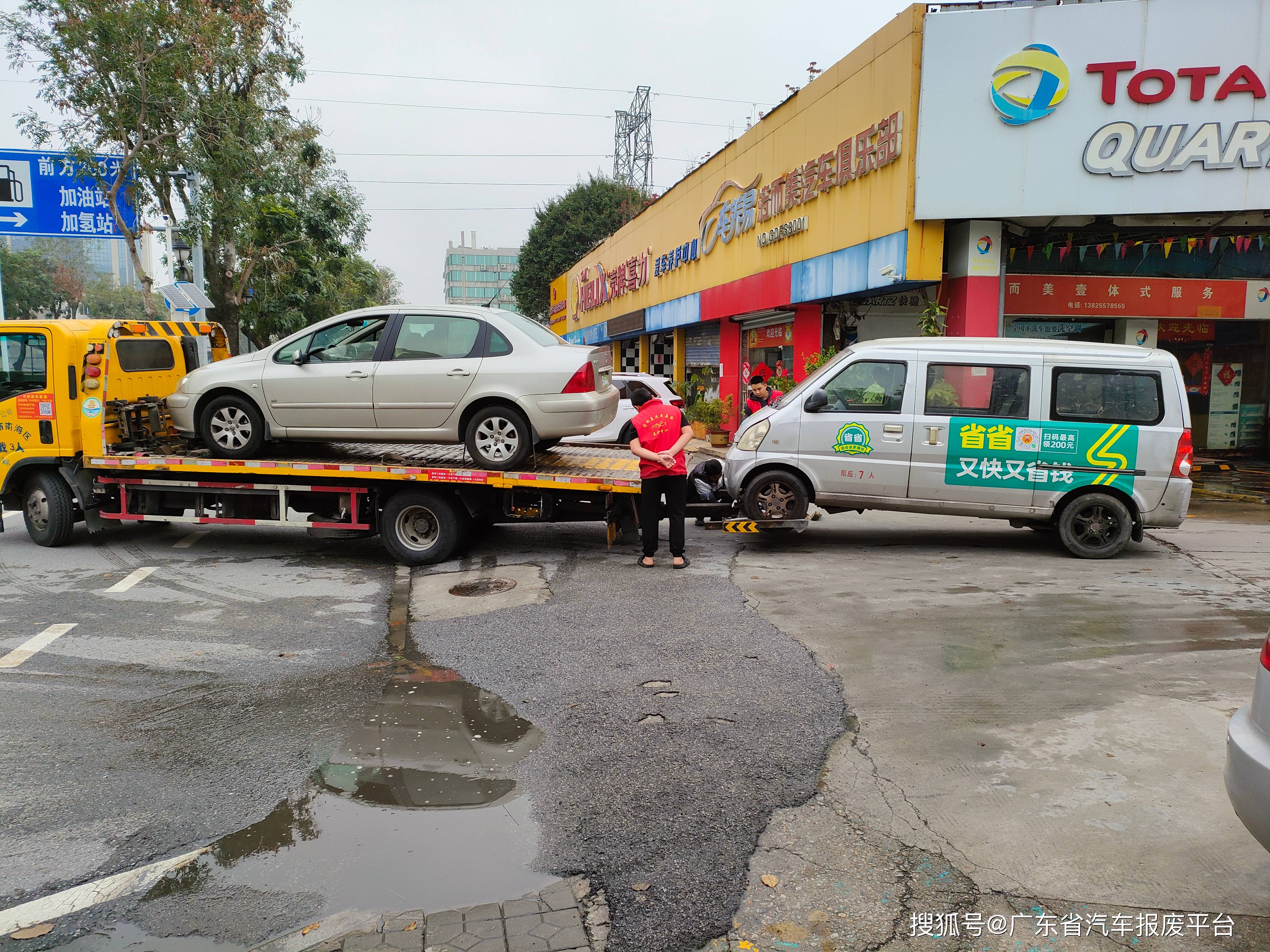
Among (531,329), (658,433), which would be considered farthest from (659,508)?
(531,329)

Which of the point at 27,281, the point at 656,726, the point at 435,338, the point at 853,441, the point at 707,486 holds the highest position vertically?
the point at 27,281

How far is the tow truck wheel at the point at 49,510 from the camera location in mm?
9109

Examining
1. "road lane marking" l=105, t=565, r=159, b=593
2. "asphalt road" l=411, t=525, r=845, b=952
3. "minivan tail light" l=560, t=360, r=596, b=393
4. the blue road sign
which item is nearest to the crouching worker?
"asphalt road" l=411, t=525, r=845, b=952

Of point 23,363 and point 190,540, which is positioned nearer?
point 23,363

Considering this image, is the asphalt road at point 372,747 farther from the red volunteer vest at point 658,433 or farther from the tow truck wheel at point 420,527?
the red volunteer vest at point 658,433

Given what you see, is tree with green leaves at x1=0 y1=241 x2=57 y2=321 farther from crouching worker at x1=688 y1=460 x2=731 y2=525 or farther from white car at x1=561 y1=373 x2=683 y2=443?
crouching worker at x1=688 y1=460 x2=731 y2=525

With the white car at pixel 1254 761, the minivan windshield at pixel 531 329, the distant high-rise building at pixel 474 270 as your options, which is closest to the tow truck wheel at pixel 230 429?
the minivan windshield at pixel 531 329

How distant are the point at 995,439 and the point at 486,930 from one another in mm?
7084

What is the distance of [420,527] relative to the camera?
850 centimetres

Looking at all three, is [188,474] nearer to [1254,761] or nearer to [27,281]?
[1254,761]

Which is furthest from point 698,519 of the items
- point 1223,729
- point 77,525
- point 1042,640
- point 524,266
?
point 524,266

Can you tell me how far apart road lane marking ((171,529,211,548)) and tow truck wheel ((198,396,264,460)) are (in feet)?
5.00

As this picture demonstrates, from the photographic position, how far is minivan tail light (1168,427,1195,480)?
27.7ft

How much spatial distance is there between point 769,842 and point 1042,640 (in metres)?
3.37
